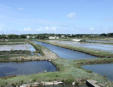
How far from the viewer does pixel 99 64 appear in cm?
1923

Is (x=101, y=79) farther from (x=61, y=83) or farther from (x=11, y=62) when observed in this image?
(x=11, y=62)

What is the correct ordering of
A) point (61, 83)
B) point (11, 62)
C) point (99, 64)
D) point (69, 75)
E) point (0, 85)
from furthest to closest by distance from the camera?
1. point (11, 62)
2. point (99, 64)
3. point (69, 75)
4. point (61, 83)
5. point (0, 85)

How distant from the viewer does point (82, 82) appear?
12.2 metres

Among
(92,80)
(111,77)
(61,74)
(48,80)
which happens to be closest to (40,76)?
(48,80)

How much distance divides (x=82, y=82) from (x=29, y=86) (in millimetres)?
3991

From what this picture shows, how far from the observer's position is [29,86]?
11258 millimetres

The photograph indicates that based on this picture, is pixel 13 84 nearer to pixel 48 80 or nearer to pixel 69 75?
pixel 48 80

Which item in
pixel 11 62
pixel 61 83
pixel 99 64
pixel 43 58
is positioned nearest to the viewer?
pixel 61 83

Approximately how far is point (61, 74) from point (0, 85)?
4.77 m

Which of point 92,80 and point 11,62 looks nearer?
point 92,80

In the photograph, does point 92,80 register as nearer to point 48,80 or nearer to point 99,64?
point 48,80

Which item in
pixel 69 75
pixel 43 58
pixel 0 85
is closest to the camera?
pixel 0 85

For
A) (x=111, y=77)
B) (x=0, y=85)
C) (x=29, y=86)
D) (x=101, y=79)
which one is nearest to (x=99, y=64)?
(x=111, y=77)

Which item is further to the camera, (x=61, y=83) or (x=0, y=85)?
(x=61, y=83)
